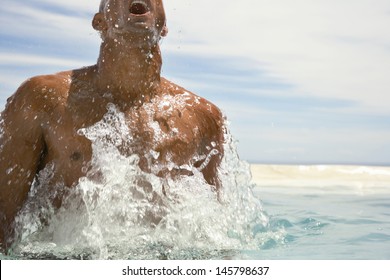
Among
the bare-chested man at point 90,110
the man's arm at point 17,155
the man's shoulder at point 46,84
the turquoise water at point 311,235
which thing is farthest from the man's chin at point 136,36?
the turquoise water at point 311,235

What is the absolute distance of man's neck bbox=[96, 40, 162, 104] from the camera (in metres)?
2.37

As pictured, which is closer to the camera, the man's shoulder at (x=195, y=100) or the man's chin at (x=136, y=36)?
the man's chin at (x=136, y=36)

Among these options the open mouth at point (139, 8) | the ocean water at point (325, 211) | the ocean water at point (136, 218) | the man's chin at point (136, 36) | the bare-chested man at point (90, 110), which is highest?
the open mouth at point (139, 8)

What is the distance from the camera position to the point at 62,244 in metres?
2.38

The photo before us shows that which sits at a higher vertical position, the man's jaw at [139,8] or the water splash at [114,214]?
the man's jaw at [139,8]

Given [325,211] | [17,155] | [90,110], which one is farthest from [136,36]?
[325,211]

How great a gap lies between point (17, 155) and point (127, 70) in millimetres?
467

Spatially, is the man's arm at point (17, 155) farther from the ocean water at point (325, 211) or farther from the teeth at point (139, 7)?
the ocean water at point (325, 211)

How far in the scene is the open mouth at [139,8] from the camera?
7.59ft

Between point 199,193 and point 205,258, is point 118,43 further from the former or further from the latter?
point 205,258

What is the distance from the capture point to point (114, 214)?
7.96ft

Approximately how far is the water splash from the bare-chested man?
3 cm

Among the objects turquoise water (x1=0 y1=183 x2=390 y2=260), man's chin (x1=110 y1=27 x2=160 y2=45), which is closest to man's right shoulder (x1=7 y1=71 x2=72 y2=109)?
man's chin (x1=110 y1=27 x2=160 y2=45)

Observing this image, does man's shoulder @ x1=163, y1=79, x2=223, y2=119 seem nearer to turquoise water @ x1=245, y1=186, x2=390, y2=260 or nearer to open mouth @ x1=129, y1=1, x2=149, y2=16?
open mouth @ x1=129, y1=1, x2=149, y2=16
